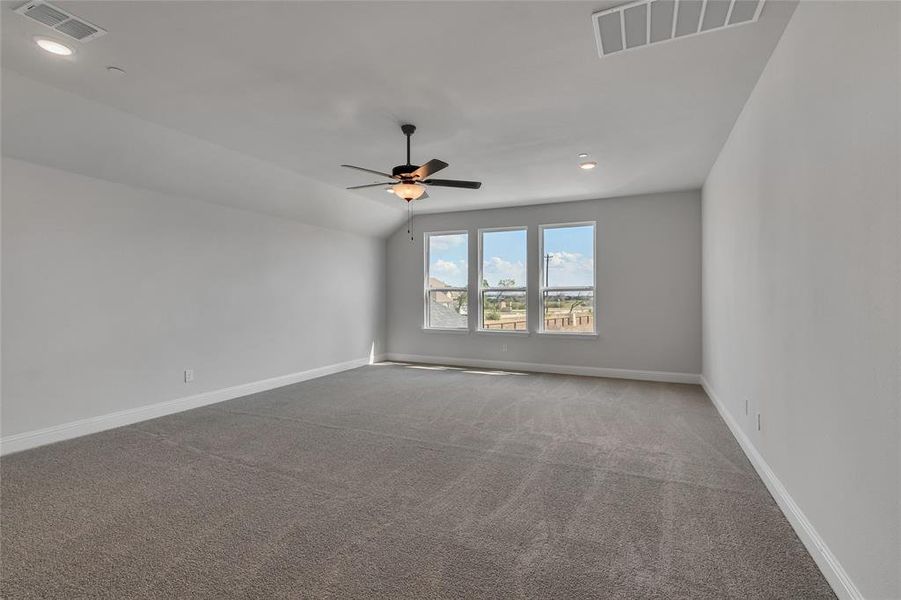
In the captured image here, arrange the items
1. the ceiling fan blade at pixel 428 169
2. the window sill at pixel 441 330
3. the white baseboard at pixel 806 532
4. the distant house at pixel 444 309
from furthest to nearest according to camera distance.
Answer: the distant house at pixel 444 309 < the window sill at pixel 441 330 < the ceiling fan blade at pixel 428 169 < the white baseboard at pixel 806 532

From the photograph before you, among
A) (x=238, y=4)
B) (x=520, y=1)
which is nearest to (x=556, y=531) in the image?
(x=520, y=1)

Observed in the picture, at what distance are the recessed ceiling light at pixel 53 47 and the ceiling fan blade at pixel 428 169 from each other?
2.32m

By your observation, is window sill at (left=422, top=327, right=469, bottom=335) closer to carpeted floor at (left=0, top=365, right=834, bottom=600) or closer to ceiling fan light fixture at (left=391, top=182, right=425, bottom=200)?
carpeted floor at (left=0, top=365, right=834, bottom=600)

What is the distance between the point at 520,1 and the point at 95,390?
185 inches

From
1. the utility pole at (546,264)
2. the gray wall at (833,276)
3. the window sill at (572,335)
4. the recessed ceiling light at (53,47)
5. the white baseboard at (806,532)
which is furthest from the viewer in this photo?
the utility pole at (546,264)

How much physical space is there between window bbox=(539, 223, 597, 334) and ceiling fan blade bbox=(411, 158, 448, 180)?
375cm

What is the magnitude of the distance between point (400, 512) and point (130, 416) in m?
3.34

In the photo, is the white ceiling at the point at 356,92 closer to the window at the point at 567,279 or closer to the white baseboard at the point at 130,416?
the window at the point at 567,279

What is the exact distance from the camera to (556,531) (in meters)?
2.26

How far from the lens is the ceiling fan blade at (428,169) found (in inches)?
136

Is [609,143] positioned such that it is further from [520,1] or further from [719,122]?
[520,1]

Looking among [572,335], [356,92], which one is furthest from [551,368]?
[356,92]

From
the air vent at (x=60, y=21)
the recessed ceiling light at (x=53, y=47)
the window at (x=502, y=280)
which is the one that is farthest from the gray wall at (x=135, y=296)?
the window at (x=502, y=280)

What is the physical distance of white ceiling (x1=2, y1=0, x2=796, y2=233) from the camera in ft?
7.69
